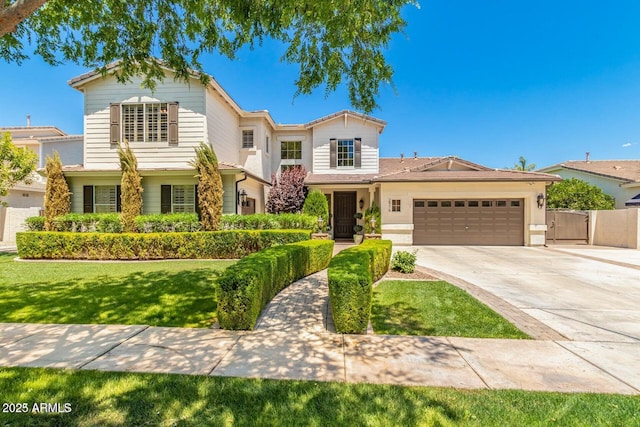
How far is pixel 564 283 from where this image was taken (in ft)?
23.8

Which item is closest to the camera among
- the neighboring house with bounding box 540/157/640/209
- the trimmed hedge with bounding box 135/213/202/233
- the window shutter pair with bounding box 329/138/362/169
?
the trimmed hedge with bounding box 135/213/202/233

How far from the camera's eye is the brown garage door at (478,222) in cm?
1450

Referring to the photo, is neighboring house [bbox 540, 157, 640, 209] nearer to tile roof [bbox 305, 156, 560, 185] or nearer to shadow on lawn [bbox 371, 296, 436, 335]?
tile roof [bbox 305, 156, 560, 185]

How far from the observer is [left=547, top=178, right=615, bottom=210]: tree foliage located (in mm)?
18031

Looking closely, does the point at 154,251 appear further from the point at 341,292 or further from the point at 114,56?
the point at 341,292

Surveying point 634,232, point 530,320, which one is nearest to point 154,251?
point 530,320

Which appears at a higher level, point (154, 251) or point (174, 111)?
point (174, 111)

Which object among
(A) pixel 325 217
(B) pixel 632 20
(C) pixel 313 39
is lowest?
(A) pixel 325 217

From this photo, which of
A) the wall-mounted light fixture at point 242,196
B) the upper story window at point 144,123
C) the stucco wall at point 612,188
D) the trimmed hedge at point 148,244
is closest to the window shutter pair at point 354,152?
the wall-mounted light fixture at point 242,196

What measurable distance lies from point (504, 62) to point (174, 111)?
1566 cm

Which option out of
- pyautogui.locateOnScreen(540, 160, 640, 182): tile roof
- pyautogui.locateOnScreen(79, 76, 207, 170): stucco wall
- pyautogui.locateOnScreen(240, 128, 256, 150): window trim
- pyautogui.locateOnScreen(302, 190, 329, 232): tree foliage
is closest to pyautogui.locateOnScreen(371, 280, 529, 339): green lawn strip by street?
pyautogui.locateOnScreen(302, 190, 329, 232): tree foliage

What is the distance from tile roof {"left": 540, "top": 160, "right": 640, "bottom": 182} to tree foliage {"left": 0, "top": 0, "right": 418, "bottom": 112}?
23.6 m

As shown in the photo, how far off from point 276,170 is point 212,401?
51.8 ft

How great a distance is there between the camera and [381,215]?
48.5ft
